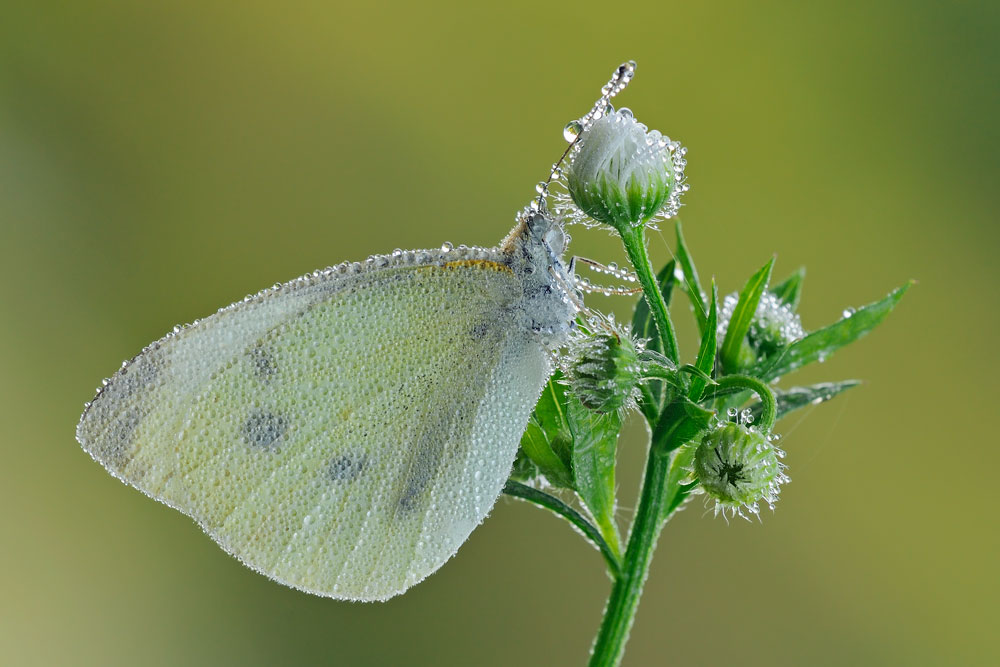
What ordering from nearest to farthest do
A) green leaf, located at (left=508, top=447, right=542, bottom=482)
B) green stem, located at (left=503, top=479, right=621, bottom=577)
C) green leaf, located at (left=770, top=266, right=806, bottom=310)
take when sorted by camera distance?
1. green stem, located at (left=503, top=479, right=621, bottom=577)
2. green leaf, located at (left=508, top=447, right=542, bottom=482)
3. green leaf, located at (left=770, top=266, right=806, bottom=310)

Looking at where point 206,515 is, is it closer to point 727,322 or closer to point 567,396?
point 567,396

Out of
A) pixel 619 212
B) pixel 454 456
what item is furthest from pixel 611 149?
pixel 454 456

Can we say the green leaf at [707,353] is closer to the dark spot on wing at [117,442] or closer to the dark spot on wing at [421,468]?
the dark spot on wing at [421,468]

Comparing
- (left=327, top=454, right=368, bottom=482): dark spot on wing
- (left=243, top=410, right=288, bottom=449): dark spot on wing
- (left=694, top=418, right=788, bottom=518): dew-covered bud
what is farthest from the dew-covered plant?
(left=243, top=410, right=288, bottom=449): dark spot on wing

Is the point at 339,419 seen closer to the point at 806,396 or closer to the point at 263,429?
Result: the point at 263,429

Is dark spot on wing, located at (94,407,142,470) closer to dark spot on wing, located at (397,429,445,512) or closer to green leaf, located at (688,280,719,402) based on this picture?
dark spot on wing, located at (397,429,445,512)
